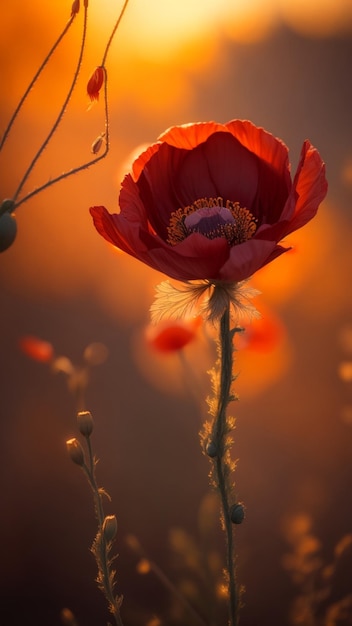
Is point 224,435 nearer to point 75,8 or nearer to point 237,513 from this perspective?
point 237,513

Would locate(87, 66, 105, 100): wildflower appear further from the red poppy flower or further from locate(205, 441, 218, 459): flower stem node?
locate(205, 441, 218, 459): flower stem node

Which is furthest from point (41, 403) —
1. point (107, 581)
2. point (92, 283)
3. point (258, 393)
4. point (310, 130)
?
point (107, 581)

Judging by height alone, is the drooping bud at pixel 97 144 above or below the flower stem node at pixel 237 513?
above

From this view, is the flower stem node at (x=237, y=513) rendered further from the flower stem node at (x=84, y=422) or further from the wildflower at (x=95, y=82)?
the wildflower at (x=95, y=82)

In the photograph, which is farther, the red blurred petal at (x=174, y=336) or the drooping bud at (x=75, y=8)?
the red blurred petal at (x=174, y=336)

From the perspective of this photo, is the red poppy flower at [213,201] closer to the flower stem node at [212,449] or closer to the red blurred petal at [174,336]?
the flower stem node at [212,449]

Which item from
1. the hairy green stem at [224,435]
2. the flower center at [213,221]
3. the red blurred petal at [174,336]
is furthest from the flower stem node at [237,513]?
the red blurred petal at [174,336]

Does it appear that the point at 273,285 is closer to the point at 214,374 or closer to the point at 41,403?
the point at 41,403
